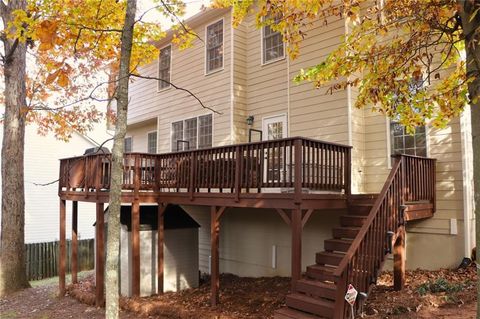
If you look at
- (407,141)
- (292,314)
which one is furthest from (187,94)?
(292,314)

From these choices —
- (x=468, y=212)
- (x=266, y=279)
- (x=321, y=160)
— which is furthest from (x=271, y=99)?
(x=468, y=212)

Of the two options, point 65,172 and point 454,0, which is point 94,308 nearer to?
point 65,172

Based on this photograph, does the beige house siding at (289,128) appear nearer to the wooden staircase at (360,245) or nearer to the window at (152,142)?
the wooden staircase at (360,245)

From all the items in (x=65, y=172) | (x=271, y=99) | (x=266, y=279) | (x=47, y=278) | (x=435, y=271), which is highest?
(x=271, y=99)

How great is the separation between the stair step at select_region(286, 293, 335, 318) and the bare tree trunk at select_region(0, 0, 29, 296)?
8.91m

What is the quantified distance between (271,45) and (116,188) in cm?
691

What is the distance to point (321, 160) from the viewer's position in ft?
23.9

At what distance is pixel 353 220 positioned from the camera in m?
7.29

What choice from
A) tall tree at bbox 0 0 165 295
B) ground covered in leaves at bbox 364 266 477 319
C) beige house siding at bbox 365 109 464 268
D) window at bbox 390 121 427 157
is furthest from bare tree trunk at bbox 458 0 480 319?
tall tree at bbox 0 0 165 295

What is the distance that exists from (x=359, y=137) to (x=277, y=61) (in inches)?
128

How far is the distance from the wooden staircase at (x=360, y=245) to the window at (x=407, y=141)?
1.64ft

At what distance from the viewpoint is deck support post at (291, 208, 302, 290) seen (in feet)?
21.7

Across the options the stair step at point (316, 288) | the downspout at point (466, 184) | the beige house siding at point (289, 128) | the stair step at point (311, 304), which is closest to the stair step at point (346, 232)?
the stair step at point (316, 288)

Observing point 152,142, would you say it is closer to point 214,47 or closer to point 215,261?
point 214,47
